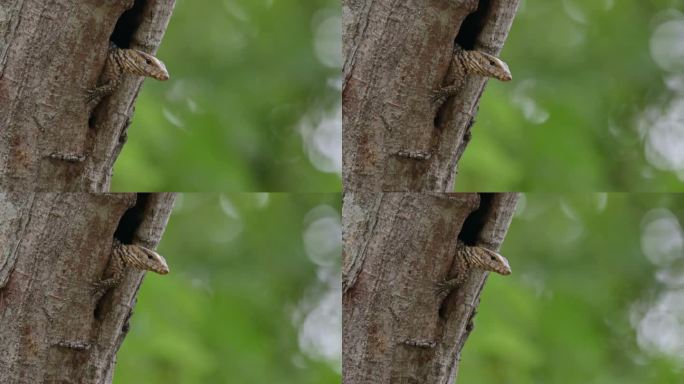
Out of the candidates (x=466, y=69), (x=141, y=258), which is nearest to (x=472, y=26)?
(x=466, y=69)

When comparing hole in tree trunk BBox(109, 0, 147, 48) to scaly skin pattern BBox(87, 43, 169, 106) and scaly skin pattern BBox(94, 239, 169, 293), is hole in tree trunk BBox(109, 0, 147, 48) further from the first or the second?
scaly skin pattern BBox(94, 239, 169, 293)

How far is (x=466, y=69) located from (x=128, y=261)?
0.54 metres

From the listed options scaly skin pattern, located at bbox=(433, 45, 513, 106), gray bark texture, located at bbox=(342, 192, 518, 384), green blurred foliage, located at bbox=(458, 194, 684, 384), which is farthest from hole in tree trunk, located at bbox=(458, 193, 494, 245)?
green blurred foliage, located at bbox=(458, 194, 684, 384)

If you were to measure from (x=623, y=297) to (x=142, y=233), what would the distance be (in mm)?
2166

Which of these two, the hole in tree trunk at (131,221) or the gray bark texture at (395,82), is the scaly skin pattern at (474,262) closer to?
the gray bark texture at (395,82)

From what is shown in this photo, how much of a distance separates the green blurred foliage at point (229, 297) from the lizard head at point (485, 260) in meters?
0.47

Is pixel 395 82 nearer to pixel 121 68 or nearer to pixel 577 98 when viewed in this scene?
pixel 121 68

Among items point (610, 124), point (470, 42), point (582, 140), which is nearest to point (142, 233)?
point (470, 42)

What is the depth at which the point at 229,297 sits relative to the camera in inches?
83.9

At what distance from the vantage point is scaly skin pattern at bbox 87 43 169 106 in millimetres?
1497

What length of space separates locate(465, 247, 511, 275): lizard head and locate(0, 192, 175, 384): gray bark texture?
44 cm

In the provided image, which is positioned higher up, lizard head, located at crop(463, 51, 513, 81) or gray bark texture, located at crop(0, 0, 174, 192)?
→ lizard head, located at crop(463, 51, 513, 81)

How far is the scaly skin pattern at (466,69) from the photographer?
148cm

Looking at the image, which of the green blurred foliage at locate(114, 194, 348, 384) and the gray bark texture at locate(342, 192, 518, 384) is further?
the green blurred foliage at locate(114, 194, 348, 384)
